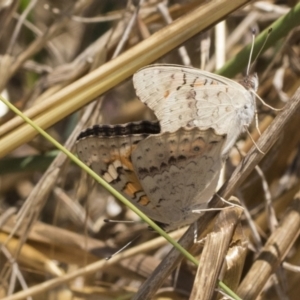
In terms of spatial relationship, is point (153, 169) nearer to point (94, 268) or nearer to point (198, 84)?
point (198, 84)

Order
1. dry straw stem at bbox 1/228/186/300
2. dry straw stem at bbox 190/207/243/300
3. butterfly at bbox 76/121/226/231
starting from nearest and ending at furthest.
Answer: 1. dry straw stem at bbox 190/207/243/300
2. butterfly at bbox 76/121/226/231
3. dry straw stem at bbox 1/228/186/300

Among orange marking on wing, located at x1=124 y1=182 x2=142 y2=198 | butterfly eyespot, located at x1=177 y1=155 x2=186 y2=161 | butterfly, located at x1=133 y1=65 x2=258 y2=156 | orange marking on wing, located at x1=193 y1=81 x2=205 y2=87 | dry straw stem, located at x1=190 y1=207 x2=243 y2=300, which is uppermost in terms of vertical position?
orange marking on wing, located at x1=193 y1=81 x2=205 y2=87

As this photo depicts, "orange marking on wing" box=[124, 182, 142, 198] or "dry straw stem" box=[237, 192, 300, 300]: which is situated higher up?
"orange marking on wing" box=[124, 182, 142, 198]

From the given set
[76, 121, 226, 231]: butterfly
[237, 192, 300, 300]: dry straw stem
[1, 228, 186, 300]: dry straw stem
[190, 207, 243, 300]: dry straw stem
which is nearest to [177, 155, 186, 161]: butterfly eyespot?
[76, 121, 226, 231]: butterfly

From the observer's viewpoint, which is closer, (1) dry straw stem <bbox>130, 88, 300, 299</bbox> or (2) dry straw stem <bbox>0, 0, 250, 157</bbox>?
(1) dry straw stem <bbox>130, 88, 300, 299</bbox>

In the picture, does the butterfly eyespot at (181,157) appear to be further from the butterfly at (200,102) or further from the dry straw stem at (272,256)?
the dry straw stem at (272,256)

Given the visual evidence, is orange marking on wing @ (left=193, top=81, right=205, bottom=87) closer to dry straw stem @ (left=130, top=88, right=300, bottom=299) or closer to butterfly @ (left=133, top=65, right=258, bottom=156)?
butterfly @ (left=133, top=65, right=258, bottom=156)

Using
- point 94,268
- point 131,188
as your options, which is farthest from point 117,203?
point 131,188
